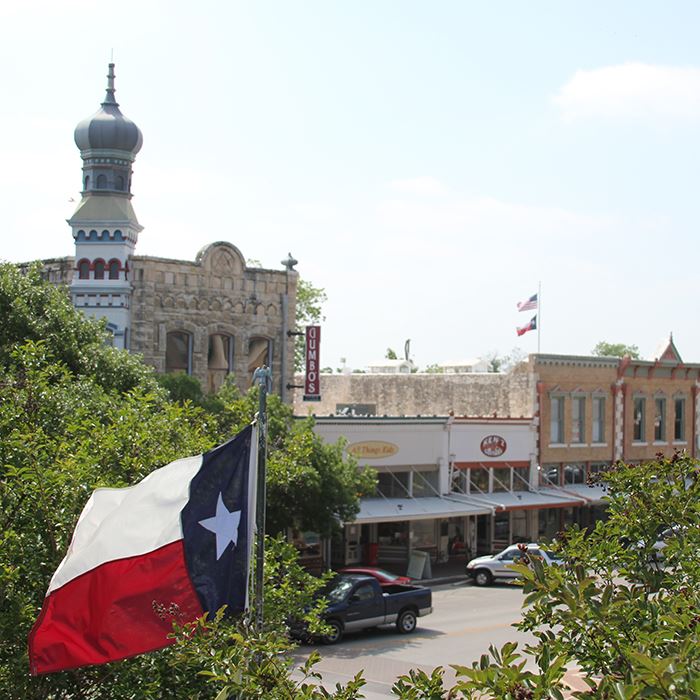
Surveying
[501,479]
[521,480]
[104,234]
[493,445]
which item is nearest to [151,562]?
[104,234]

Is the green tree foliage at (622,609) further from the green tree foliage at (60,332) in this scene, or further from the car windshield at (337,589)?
the car windshield at (337,589)

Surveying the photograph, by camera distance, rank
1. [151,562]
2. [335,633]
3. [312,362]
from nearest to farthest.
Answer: [151,562] → [335,633] → [312,362]

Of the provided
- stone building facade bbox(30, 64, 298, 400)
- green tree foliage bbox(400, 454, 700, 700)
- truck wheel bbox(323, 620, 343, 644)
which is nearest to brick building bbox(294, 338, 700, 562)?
stone building facade bbox(30, 64, 298, 400)

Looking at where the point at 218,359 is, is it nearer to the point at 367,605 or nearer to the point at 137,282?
the point at 137,282

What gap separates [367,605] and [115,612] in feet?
54.4

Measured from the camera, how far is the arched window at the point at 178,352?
3441cm

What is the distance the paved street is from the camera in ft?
72.3

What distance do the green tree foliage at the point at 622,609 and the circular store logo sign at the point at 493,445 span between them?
29729 mm

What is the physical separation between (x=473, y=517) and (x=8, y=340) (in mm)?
23298

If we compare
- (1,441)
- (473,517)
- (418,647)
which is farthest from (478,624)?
(1,441)

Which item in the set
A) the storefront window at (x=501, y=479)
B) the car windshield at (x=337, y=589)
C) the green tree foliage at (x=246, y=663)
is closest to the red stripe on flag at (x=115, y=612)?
the green tree foliage at (x=246, y=663)

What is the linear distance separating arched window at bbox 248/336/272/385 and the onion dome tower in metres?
4.82

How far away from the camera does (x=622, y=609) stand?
7.98 meters

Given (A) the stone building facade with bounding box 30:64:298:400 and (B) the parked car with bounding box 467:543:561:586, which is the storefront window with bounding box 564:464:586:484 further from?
(A) the stone building facade with bounding box 30:64:298:400
